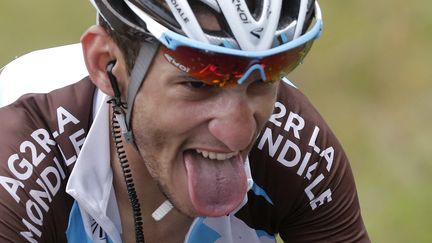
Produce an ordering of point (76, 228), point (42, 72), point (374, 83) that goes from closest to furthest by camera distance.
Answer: point (76, 228) → point (42, 72) → point (374, 83)

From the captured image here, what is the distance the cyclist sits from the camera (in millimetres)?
3748

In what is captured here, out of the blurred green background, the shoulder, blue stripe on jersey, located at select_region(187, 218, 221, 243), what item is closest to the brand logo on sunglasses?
the shoulder

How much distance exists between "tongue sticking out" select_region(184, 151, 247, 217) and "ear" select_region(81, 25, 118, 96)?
393 mm

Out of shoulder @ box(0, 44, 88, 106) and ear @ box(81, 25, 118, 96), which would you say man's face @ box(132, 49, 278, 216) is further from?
shoulder @ box(0, 44, 88, 106)

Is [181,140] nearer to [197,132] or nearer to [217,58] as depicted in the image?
[197,132]

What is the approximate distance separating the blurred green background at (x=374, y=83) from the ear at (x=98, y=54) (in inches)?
127

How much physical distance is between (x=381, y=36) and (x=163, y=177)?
205 inches

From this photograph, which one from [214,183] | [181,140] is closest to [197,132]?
[181,140]

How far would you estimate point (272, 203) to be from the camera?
4406 mm

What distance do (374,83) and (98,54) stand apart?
4683 mm

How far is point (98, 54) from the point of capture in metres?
4.04

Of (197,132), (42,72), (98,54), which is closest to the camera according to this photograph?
(197,132)

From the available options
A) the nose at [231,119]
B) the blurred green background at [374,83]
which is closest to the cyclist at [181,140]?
the nose at [231,119]

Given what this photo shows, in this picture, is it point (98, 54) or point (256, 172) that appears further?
point (256, 172)
